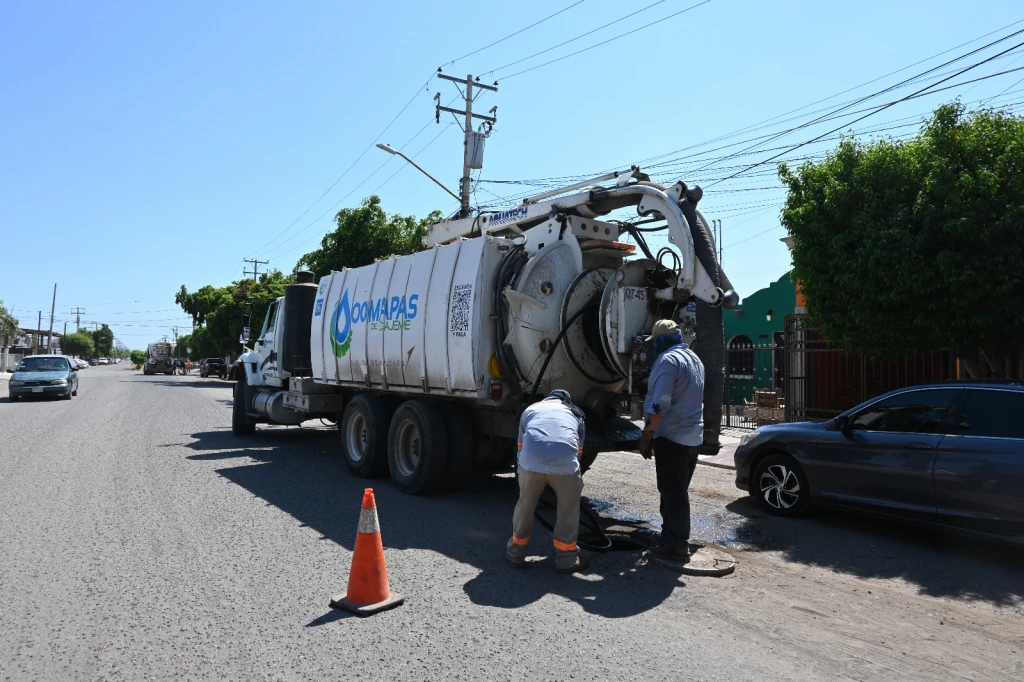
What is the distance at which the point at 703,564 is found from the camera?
5.64 metres

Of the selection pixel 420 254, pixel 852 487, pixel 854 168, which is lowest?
pixel 852 487

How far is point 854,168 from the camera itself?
394 inches

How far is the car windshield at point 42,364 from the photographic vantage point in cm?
2389

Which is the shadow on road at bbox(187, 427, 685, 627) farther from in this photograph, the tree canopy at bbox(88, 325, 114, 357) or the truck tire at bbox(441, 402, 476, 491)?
the tree canopy at bbox(88, 325, 114, 357)

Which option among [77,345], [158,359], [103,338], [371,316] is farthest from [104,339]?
[371,316]

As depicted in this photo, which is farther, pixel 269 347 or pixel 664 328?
pixel 269 347

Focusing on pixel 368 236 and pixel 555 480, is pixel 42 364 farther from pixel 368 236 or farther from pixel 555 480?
pixel 555 480

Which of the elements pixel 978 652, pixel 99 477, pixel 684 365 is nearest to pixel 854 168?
pixel 684 365

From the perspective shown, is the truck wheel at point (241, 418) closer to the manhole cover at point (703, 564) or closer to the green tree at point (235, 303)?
the manhole cover at point (703, 564)

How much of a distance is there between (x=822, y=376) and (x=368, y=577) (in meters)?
12.8

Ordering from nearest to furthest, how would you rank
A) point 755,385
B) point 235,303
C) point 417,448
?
point 417,448
point 755,385
point 235,303

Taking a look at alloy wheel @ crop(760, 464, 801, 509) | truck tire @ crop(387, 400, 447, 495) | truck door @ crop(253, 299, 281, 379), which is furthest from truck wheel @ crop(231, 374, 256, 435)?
alloy wheel @ crop(760, 464, 801, 509)

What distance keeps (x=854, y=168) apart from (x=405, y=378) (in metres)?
6.78

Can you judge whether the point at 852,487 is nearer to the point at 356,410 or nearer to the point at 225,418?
the point at 356,410
